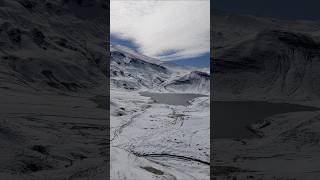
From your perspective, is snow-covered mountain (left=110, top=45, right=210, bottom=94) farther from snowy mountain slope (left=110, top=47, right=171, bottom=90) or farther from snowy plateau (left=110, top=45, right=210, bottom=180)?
snowy plateau (left=110, top=45, right=210, bottom=180)

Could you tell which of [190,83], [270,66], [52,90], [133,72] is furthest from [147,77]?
[52,90]

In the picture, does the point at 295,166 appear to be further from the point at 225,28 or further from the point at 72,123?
the point at 225,28

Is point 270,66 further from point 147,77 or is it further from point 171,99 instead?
point 147,77

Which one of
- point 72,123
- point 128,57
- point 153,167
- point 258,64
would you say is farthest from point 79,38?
point 153,167

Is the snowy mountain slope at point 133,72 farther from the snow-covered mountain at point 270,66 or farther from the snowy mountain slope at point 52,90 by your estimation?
the snow-covered mountain at point 270,66

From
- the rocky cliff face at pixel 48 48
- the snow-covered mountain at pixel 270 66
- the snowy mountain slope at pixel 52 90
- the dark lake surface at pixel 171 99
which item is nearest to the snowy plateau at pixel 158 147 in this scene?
the snowy mountain slope at pixel 52 90

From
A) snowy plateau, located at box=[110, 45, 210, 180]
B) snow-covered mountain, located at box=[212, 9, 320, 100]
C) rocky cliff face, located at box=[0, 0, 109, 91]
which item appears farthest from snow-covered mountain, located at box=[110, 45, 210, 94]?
snowy plateau, located at box=[110, 45, 210, 180]
